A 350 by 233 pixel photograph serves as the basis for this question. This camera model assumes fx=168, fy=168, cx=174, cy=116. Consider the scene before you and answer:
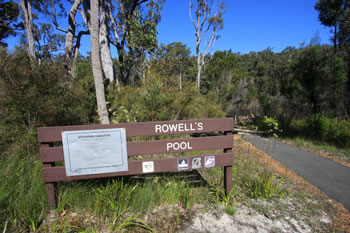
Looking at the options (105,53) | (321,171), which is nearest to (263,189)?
(321,171)

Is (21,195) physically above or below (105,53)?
below

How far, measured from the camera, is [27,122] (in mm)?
3727

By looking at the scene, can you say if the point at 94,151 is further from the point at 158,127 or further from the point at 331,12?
the point at 331,12

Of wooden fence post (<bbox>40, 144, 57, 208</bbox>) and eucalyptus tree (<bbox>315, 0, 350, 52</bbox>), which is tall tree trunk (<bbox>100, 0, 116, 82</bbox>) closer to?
wooden fence post (<bbox>40, 144, 57, 208</bbox>)

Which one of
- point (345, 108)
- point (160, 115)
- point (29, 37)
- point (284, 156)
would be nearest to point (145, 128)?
point (160, 115)

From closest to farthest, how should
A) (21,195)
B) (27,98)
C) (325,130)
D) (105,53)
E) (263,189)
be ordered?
1. (21,195)
2. (263,189)
3. (27,98)
4. (325,130)
5. (105,53)

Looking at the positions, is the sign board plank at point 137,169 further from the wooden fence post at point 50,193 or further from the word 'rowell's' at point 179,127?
the word 'rowell's' at point 179,127

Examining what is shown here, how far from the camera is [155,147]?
226cm

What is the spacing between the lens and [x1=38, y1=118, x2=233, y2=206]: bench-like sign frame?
2.08 m

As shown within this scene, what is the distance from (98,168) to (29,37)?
14.1m

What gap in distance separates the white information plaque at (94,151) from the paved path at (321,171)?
8.52ft

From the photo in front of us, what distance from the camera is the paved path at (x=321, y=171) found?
2959mm

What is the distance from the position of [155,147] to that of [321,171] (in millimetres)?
4089

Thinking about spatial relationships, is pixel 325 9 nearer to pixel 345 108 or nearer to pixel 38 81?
pixel 345 108
